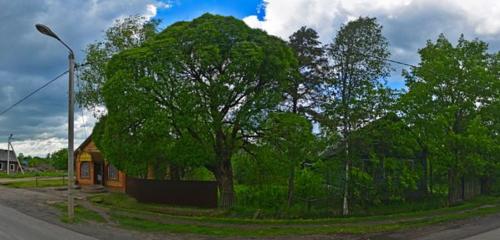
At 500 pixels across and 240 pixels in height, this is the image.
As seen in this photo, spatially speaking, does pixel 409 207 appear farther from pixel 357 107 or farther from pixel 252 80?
pixel 252 80

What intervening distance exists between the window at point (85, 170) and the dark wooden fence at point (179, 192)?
53.2 feet

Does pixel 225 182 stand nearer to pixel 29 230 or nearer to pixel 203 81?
pixel 203 81

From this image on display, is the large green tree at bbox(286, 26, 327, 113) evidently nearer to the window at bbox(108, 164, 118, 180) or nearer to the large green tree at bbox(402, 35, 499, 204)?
the large green tree at bbox(402, 35, 499, 204)

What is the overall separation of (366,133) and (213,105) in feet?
25.9

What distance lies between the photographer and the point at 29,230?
15.6m

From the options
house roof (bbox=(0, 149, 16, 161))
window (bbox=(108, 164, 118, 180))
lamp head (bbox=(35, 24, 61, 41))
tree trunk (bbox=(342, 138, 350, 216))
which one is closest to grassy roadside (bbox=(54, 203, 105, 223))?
lamp head (bbox=(35, 24, 61, 41))

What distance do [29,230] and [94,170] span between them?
1010 inches

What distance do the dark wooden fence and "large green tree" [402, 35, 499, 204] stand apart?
1102 cm

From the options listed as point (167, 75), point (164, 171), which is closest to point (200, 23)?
point (167, 75)

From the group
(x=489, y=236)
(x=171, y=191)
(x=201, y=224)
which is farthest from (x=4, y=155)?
(x=489, y=236)

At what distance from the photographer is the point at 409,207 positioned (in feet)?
81.9

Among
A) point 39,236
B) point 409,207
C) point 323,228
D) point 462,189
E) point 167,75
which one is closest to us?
point 39,236

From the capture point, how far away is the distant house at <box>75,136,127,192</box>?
121 feet

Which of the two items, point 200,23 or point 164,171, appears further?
point 164,171
